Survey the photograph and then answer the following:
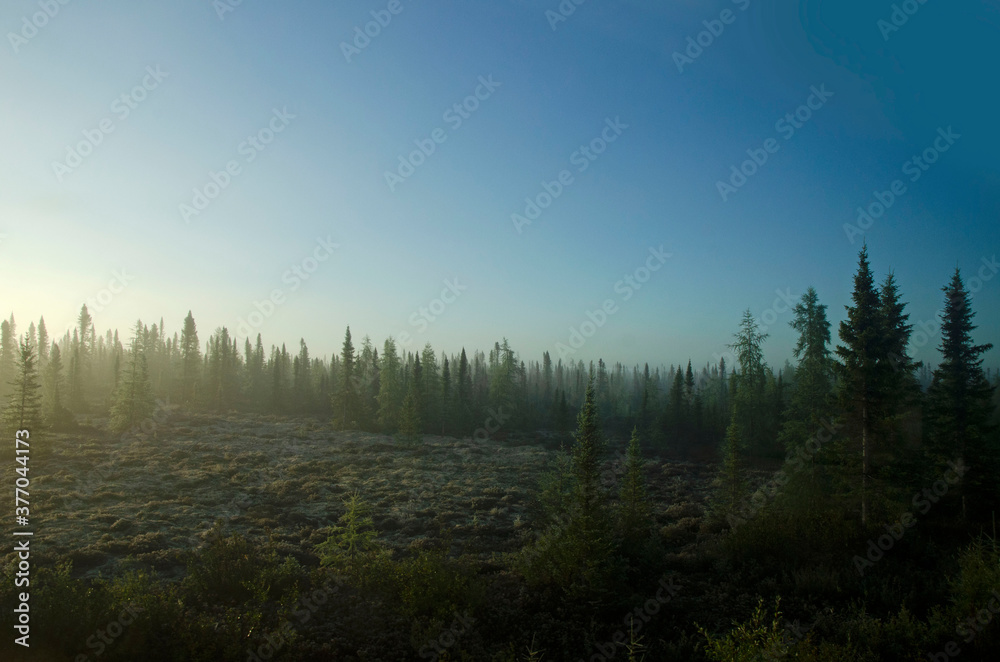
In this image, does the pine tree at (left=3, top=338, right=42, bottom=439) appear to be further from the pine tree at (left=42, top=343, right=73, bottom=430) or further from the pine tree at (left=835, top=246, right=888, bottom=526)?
the pine tree at (left=835, top=246, right=888, bottom=526)

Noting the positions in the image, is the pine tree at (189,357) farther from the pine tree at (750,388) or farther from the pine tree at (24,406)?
the pine tree at (750,388)

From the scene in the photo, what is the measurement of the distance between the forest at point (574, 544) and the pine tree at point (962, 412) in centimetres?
10

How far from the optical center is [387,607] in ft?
42.9

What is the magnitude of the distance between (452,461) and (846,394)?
33.4 m

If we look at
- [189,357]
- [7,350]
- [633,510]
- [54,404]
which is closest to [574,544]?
[633,510]

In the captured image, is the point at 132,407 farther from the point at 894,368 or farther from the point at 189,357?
the point at 894,368

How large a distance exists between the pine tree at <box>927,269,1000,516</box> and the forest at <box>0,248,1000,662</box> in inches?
3.8

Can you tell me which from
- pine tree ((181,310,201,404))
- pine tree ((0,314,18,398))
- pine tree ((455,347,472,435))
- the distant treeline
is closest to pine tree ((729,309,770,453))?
the distant treeline

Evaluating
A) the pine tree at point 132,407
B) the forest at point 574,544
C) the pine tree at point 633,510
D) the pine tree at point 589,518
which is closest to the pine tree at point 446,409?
the forest at point 574,544

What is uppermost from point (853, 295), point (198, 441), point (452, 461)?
point (853, 295)

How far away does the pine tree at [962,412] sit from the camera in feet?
68.2

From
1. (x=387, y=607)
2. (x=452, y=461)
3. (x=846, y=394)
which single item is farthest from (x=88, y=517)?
(x=846, y=394)

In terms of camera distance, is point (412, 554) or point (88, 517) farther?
point (88, 517)

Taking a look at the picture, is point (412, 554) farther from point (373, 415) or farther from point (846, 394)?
point (373, 415)
